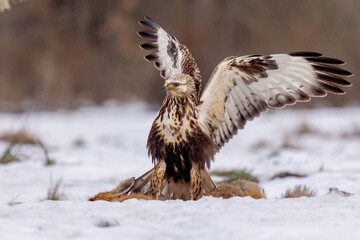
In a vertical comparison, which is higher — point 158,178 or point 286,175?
point 286,175

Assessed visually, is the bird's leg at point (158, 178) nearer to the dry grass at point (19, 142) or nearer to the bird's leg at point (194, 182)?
the bird's leg at point (194, 182)

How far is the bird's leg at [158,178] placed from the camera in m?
4.75

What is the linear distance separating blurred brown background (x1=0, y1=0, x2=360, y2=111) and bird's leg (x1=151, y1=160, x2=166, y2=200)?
10383 millimetres

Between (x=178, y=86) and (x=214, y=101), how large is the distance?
1.57 feet

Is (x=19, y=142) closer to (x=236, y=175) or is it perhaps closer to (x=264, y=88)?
(x=236, y=175)

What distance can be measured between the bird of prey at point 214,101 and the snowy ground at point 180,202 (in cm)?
72

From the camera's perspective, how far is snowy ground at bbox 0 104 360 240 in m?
3.20

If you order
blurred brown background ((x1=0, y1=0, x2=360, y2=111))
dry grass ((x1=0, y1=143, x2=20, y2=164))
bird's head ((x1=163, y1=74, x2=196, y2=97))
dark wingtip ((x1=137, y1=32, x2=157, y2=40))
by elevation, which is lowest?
dry grass ((x1=0, y1=143, x2=20, y2=164))

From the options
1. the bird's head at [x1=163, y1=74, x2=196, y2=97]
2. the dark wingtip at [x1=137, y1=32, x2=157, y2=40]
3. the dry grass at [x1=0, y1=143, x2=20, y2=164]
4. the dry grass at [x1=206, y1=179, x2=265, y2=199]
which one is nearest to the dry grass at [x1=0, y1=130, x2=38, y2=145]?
the dry grass at [x1=0, y1=143, x2=20, y2=164]

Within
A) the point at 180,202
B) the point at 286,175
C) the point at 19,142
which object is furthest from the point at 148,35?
the point at 19,142

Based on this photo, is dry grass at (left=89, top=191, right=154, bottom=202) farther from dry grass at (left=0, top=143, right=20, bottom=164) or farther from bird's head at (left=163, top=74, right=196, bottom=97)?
dry grass at (left=0, top=143, right=20, bottom=164)

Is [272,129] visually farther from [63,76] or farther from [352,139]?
[63,76]

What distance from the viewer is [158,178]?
187 inches

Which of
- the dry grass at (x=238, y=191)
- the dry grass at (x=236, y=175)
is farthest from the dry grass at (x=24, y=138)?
the dry grass at (x=238, y=191)
